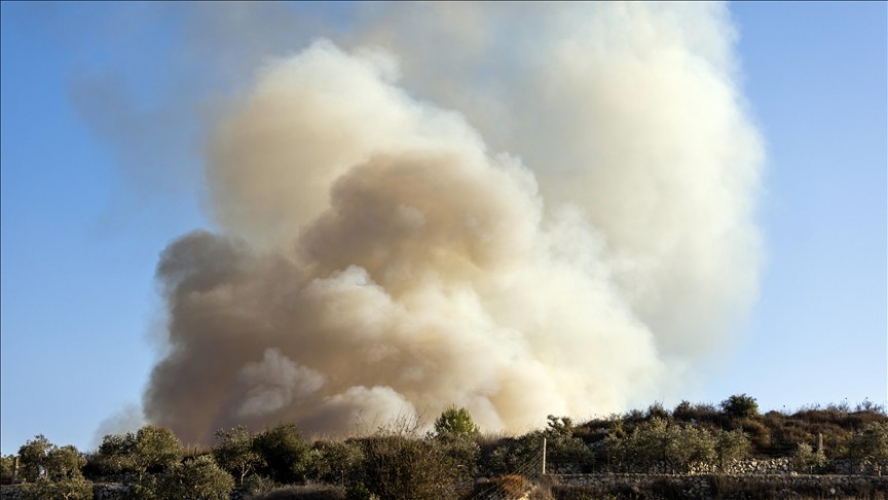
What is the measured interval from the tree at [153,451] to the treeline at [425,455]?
0.15 feet

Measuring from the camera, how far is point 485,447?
36.1 m

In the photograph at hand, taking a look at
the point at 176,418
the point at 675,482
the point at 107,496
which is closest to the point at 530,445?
the point at 675,482

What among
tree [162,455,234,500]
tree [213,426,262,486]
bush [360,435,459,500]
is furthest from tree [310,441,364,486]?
bush [360,435,459,500]

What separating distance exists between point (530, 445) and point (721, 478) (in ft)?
26.2

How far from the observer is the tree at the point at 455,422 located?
139 feet

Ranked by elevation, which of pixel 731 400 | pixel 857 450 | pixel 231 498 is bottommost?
pixel 231 498

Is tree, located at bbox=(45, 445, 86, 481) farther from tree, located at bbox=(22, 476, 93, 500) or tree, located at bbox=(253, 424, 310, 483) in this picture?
tree, located at bbox=(253, 424, 310, 483)

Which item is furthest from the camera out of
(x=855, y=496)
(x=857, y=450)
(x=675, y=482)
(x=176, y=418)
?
(x=176, y=418)

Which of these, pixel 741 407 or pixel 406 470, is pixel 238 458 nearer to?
pixel 406 470

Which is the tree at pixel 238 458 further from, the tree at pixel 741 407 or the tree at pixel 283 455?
the tree at pixel 741 407

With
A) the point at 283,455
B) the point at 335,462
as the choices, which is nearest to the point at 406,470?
the point at 335,462

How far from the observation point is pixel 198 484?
99.0 feet

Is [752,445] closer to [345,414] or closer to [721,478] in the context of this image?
[721,478]

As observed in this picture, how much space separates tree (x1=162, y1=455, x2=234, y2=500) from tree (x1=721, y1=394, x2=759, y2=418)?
2057 cm
